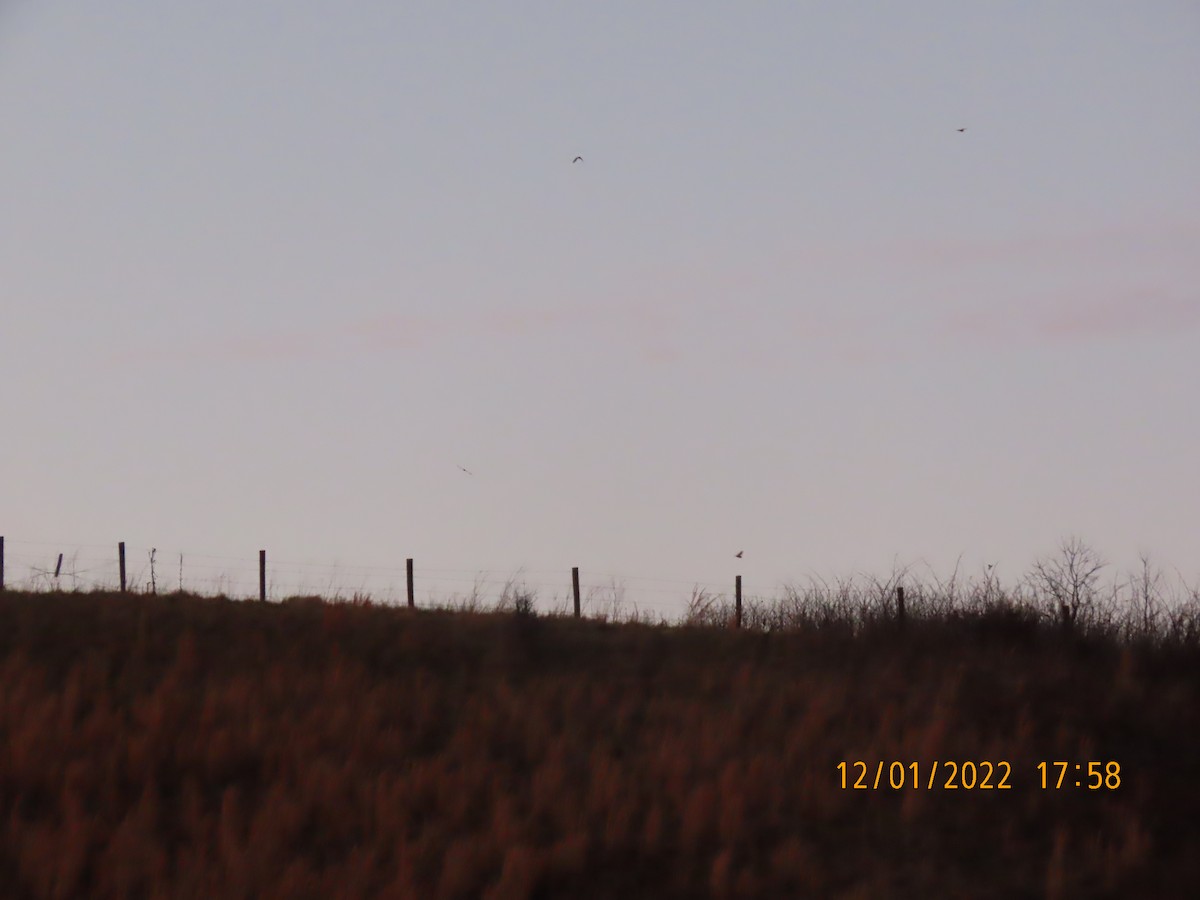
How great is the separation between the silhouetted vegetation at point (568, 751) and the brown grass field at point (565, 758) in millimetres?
45

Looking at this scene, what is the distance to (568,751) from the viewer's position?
58.0 ft

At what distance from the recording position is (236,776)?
1617 centimetres

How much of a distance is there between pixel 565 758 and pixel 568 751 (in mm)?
211

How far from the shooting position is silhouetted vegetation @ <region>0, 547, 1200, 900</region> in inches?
560

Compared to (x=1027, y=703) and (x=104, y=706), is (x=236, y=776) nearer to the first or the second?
(x=104, y=706)

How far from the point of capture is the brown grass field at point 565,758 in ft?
46.6

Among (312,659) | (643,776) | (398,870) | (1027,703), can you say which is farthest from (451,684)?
(1027,703)

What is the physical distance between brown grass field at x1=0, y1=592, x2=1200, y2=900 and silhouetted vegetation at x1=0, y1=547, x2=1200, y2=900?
0.15 ft
